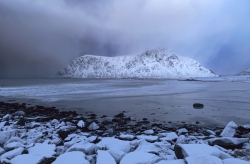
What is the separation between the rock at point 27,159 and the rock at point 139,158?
197cm

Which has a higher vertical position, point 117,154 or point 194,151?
point 194,151

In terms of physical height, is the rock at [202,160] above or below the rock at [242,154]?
above

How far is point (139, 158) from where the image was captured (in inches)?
159

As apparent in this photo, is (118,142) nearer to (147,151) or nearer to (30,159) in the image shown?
(147,151)

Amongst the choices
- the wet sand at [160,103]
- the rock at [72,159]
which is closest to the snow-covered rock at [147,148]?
the rock at [72,159]

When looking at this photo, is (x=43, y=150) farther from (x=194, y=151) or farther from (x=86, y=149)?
(x=194, y=151)

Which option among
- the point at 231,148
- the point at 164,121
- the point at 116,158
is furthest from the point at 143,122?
the point at 116,158

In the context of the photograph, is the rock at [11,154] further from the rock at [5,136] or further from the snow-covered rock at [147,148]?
the snow-covered rock at [147,148]

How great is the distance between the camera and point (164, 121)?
9.93 metres

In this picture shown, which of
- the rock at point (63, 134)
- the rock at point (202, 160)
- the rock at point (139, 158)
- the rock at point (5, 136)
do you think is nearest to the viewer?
the rock at point (202, 160)

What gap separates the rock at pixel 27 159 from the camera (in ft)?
13.3

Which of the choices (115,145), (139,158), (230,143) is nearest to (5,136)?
(115,145)

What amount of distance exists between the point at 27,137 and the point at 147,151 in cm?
451

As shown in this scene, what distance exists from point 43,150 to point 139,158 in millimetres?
2652
